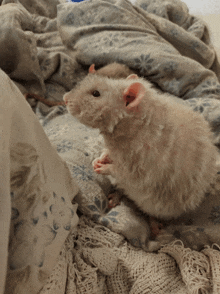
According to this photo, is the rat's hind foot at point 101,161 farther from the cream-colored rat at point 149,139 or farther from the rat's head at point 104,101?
the rat's head at point 104,101

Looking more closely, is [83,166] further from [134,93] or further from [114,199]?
[134,93]

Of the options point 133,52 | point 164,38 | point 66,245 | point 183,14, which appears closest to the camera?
point 66,245

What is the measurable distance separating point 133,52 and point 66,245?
0.76 meters

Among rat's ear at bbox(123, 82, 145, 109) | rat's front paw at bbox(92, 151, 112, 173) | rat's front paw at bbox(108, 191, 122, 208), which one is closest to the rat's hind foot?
rat's front paw at bbox(92, 151, 112, 173)

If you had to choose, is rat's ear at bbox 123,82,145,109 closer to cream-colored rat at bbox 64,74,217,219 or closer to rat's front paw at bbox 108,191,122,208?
cream-colored rat at bbox 64,74,217,219

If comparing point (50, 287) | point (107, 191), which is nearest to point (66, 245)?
point (50, 287)

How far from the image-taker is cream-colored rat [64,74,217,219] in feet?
1.69

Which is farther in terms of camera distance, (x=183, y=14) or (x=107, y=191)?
(x=183, y=14)

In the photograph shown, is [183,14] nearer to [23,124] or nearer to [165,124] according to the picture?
[165,124]

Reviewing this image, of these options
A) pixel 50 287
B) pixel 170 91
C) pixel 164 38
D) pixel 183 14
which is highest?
pixel 183 14

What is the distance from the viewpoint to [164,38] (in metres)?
1.09

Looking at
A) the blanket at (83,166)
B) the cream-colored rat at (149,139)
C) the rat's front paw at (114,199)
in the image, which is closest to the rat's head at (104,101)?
the cream-colored rat at (149,139)

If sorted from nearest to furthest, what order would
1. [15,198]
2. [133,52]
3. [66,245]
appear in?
[15,198], [66,245], [133,52]

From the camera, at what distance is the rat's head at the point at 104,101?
1.66 ft
